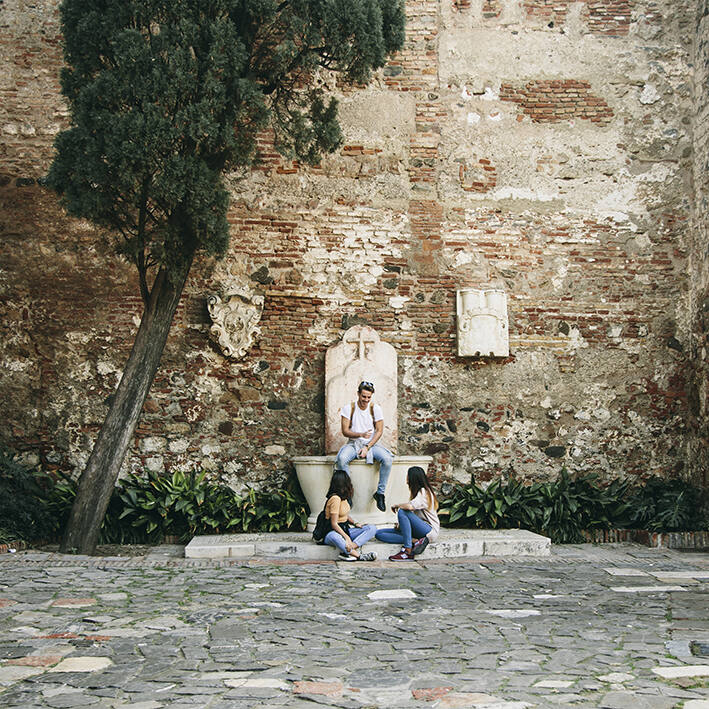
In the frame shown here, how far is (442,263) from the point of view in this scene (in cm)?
955

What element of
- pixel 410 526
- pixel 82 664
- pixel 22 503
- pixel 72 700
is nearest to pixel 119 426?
pixel 22 503

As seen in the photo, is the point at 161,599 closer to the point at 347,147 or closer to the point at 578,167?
the point at 347,147

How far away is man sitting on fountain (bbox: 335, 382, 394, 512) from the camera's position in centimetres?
799

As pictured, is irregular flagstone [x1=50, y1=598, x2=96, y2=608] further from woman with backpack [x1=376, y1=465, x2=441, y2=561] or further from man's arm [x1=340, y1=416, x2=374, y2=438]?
man's arm [x1=340, y1=416, x2=374, y2=438]

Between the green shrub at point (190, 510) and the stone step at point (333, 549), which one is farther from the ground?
the green shrub at point (190, 510)

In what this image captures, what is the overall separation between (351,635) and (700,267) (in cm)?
681

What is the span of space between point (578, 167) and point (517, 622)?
21.3 feet

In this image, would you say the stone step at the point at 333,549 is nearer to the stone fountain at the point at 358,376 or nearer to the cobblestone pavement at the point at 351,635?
the cobblestone pavement at the point at 351,635

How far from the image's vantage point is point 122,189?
24.2ft

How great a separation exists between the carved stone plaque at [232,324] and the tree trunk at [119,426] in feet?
4.64

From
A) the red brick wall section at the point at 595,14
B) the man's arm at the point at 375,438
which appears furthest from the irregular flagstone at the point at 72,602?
the red brick wall section at the point at 595,14

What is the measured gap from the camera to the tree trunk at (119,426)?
743 cm

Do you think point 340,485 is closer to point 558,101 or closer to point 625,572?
point 625,572

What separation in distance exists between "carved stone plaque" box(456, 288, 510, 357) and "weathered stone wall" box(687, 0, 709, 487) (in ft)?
6.99
